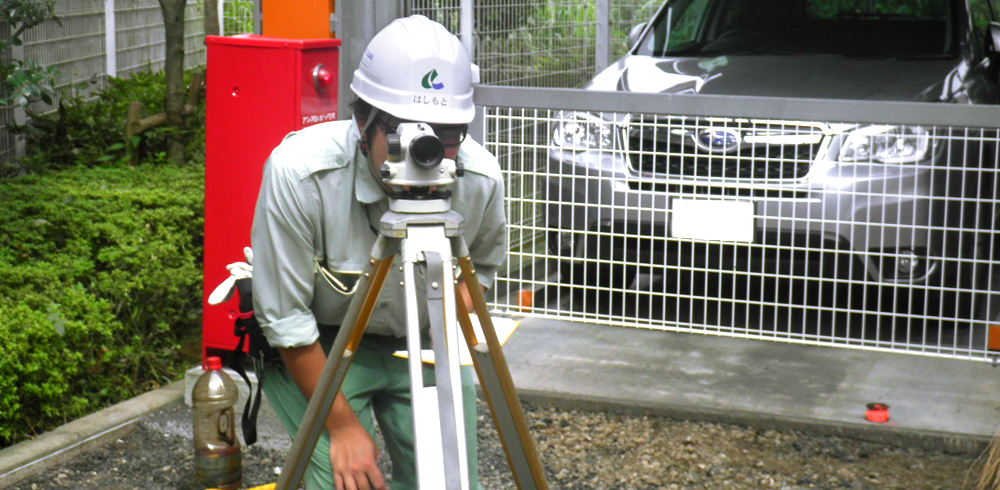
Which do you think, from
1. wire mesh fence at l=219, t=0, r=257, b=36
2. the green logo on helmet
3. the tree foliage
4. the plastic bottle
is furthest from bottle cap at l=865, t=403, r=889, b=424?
wire mesh fence at l=219, t=0, r=257, b=36

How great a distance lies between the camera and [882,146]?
17.3 feet

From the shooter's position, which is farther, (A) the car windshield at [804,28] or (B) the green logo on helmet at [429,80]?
(A) the car windshield at [804,28]

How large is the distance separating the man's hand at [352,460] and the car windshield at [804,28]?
480 cm

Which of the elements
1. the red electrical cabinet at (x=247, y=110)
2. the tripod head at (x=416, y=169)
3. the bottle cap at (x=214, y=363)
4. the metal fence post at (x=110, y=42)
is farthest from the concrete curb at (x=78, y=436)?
the metal fence post at (x=110, y=42)

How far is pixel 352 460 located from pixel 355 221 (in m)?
0.55

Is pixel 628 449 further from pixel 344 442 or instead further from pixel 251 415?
pixel 344 442

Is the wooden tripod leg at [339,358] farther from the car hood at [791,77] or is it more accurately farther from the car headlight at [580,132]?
the car hood at [791,77]

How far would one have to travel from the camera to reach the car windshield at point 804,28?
687 cm

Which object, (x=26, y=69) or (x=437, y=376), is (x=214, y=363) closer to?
(x=437, y=376)

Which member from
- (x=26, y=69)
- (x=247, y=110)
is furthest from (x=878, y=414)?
(x=26, y=69)

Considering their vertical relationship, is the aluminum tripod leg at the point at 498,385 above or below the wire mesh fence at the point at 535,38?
below

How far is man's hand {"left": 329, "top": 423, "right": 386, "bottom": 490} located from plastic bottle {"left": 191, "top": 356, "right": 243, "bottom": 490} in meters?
1.80

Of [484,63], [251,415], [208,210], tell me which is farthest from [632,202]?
[251,415]

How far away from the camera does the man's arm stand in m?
2.63
